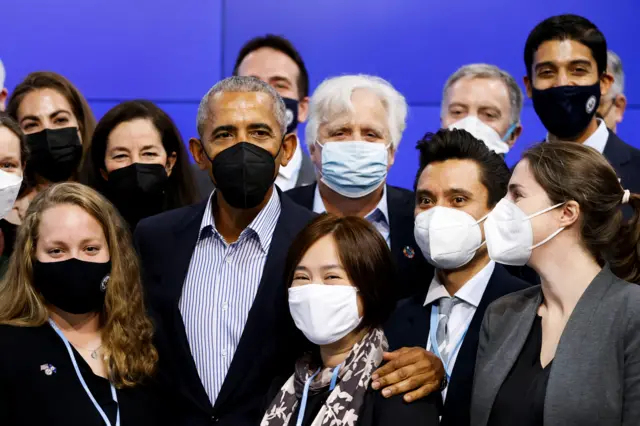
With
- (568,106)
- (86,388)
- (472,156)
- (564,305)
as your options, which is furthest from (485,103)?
(86,388)

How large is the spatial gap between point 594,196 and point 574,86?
4.05 ft

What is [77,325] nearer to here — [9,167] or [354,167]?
[9,167]

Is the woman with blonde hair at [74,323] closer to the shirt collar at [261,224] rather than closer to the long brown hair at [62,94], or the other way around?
the shirt collar at [261,224]

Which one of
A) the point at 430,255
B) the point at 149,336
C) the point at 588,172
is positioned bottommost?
the point at 149,336

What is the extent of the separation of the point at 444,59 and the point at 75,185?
276 centimetres

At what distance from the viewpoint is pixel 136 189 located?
390cm

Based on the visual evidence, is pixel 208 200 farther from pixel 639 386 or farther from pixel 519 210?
pixel 639 386

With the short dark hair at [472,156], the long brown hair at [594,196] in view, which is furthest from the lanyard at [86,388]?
the long brown hair at [594,196]

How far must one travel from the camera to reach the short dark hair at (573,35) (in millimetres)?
4094

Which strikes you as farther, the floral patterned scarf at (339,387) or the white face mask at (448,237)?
the white face mask at (448,237)

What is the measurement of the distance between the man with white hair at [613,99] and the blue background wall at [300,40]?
73cm

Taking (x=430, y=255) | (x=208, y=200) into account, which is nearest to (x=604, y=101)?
(x=430, y=255)

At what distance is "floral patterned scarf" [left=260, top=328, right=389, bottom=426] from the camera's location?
288 centimetres

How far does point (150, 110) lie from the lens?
4.11 meters
